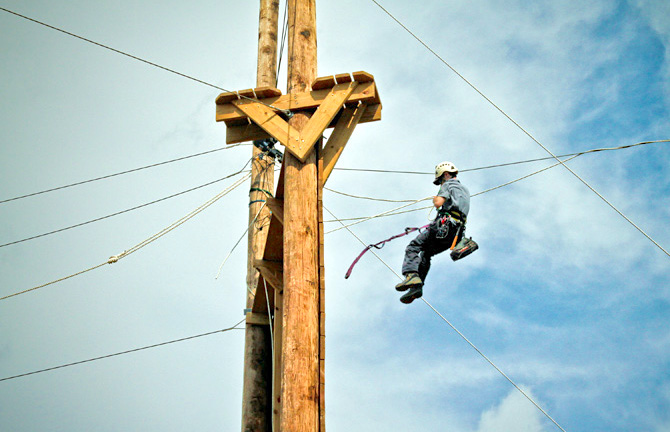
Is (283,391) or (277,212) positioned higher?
(277,212)

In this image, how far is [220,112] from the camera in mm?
5508

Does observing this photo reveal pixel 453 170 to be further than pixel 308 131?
Yes

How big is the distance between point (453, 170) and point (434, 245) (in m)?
0.69

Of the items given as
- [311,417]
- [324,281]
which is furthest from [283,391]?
[324,281]

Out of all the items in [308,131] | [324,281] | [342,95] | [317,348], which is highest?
[342,95]

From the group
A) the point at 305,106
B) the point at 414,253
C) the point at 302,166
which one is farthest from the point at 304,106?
the point at 414,253

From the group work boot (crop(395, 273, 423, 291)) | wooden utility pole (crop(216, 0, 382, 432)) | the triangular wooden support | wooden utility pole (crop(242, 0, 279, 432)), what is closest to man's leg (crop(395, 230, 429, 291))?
work boot (crop(395, 273, 423, 291))

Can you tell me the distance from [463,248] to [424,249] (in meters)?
0.33

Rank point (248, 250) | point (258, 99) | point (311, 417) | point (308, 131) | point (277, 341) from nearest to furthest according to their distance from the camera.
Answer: point (311, 417) < point (308, 131) < point (258, 99) < point (277, 341) < point (248, 250)

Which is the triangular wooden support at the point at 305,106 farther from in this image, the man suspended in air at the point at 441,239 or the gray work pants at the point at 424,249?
the gray work pants at the point at 424,249

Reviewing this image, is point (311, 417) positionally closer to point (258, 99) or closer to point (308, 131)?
point (308, 131)

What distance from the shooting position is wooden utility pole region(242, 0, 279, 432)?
7.37 meters

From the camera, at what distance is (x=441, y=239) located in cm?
555

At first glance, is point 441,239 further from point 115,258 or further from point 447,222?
point 115,258
